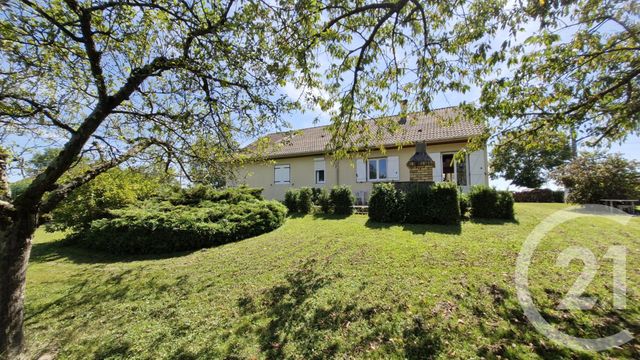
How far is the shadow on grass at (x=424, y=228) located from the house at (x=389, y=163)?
6.82 ft

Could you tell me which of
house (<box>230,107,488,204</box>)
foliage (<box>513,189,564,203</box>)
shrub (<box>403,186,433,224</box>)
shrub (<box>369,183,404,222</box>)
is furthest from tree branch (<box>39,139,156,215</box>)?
foliage (<box>513,189,564,203</box>)

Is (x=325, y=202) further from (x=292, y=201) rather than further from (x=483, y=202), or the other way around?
(x=483, y=202)

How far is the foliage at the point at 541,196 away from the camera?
62.6ft

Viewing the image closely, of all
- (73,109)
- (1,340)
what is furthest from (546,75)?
(1,340)

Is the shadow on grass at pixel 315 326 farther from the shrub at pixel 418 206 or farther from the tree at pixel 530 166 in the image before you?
the tree at pixel 530 166

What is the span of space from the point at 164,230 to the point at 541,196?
2405 centimetres

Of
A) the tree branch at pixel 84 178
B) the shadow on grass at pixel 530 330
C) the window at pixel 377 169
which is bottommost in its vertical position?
the shadow on grass at pixel 530 330

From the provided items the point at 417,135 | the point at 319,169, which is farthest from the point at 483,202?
the point at 319,169

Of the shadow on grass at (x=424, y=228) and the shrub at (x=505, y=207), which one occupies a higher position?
the shrub at (x=505, y=207)

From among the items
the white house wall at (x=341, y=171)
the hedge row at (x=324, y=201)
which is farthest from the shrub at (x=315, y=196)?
the white house wall at (x=341, y=171)

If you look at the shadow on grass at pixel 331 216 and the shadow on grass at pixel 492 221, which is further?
the shadow on grass at pixel 331 216

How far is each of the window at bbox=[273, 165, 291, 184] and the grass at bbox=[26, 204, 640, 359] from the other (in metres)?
11.2

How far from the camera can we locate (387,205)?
30.5ft

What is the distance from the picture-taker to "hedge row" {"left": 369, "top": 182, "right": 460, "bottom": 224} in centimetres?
857
